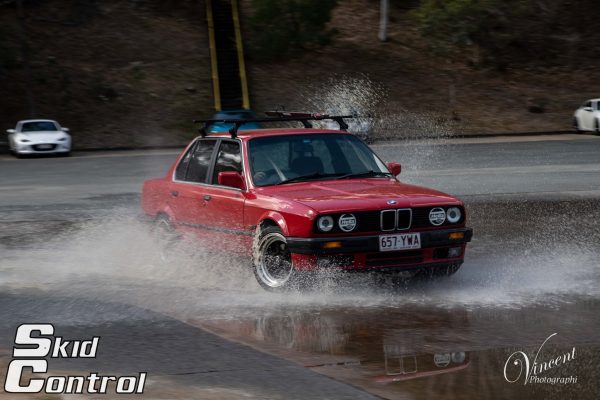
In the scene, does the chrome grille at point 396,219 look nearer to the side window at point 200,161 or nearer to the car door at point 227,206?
the car door at point 227,206

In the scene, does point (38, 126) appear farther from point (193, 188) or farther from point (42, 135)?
point (193, 188)

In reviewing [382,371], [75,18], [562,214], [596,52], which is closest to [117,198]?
[562,214]

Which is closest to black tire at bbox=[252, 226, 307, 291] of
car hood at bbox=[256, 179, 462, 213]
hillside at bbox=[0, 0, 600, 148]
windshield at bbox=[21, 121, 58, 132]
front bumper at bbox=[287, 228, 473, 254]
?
front bumper at bbox=[287, 228, 473, 254]

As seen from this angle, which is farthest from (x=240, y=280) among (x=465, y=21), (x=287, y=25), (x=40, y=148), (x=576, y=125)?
(x=465, y=21)

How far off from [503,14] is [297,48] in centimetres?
1040

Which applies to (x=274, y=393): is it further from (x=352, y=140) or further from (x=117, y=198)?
(x=117, y=198)

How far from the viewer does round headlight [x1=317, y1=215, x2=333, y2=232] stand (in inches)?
340

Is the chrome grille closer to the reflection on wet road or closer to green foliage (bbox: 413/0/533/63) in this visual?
the reflection on wet road

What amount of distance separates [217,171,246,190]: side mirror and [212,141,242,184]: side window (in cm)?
25

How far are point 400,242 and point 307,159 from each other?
5.05 ft

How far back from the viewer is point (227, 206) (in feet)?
32.1

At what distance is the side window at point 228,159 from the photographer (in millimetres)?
10000

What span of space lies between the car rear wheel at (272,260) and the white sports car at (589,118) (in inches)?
1218

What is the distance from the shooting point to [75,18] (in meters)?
52.1
